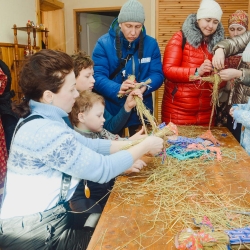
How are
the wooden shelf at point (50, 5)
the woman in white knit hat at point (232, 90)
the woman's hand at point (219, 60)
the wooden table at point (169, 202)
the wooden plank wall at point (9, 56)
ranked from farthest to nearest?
the wooden shelf at point (50, 5) → the wooden plank wall at point (9, 56) → the woman in white knit hat at point (232, 90) → the woman's hand at point (219, 60) → the wooden table at point (169, 202)

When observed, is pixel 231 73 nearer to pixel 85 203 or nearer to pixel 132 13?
pixel 132 13

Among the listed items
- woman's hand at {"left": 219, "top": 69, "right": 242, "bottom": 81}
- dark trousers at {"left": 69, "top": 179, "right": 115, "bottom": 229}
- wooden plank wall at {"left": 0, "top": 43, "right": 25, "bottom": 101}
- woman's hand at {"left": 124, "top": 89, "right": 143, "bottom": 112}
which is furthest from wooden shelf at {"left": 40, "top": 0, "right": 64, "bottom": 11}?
dark trousers at {"left": 69, "top": 179, "right": 115, "bottom": 229}

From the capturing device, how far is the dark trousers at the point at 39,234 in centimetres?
130

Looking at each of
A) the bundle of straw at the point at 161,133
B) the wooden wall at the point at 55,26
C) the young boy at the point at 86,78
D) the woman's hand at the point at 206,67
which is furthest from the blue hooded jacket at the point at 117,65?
the wooden wall at the point at 55,26

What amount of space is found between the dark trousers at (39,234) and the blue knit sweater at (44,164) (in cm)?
4

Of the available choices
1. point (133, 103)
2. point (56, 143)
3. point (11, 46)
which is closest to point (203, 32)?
point (133, 103)

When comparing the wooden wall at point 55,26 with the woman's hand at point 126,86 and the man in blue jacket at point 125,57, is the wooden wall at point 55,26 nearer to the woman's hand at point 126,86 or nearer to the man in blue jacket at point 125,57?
the man in blue jacket at point 125,57

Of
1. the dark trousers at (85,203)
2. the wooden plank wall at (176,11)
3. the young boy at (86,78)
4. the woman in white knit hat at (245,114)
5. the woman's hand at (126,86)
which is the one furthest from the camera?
the wooden plank wall at (176,11)

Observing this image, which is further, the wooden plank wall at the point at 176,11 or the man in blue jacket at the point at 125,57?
the wooden plank wall at the point at 176,11

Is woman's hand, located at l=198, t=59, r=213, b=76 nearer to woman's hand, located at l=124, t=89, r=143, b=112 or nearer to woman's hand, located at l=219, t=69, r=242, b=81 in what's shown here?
woman's hand, located at l=219, t=69, r=242, b=81

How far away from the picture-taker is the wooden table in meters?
1.10

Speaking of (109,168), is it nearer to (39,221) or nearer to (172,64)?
(39,221)

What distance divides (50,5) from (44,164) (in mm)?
5036

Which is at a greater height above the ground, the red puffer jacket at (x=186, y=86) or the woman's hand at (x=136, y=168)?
the red puffer jacket at (x=186, y=86)
